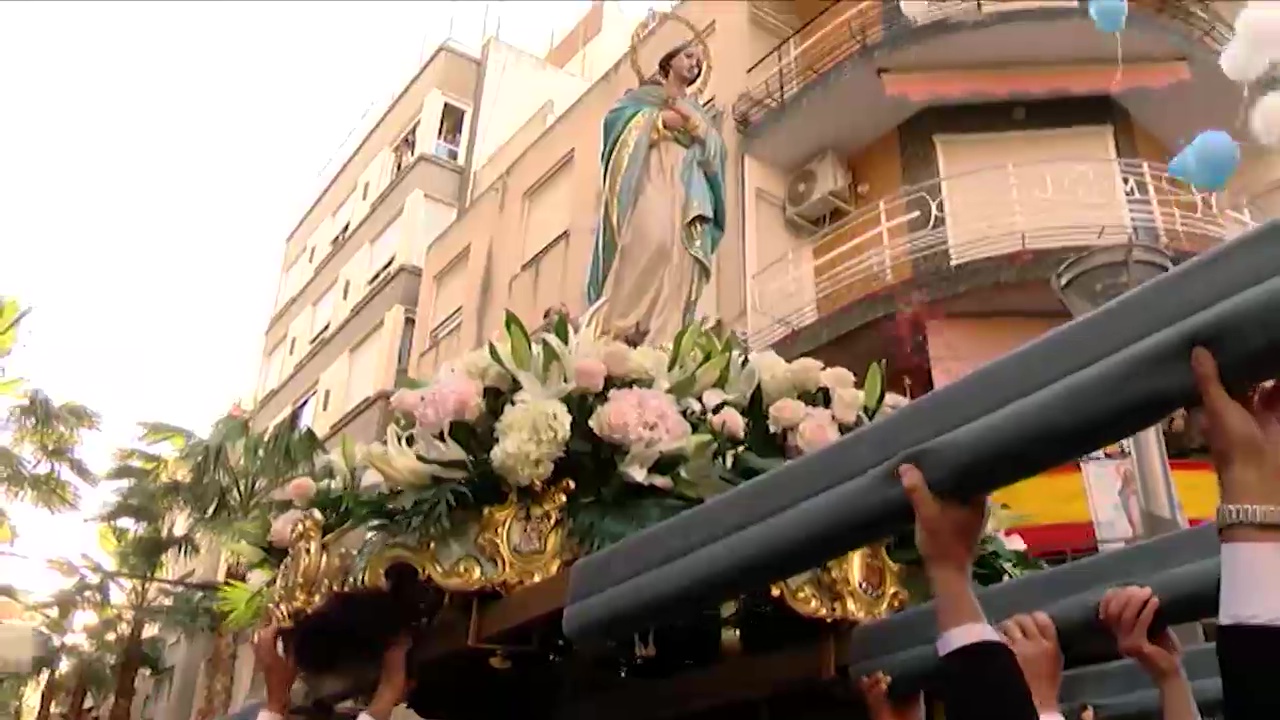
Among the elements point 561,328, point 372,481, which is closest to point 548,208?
point 561,328

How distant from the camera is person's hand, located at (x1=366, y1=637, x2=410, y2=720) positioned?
89.9 inches

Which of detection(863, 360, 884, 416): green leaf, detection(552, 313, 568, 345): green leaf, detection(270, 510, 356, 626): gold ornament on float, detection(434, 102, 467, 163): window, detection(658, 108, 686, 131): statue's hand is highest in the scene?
detection(434, 102, 467, 163): window

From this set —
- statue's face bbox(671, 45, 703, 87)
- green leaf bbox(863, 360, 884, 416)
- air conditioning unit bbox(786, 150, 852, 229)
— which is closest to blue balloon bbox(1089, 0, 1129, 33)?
statue's face bbox(671, 45, 703, 87)

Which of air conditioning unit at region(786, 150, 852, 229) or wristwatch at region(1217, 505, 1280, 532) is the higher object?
air conditioning unit at region(786, 150, 852, 229)

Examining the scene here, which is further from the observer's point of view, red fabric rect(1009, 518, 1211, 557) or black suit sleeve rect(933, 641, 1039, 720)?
red fabric rect(1009, 518, 1211, 557)

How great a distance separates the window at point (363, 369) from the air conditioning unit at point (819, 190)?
715 cm

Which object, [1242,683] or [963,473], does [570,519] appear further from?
[1242,683]

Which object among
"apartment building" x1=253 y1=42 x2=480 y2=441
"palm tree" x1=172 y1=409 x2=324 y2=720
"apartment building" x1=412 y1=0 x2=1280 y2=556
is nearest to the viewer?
"apartment building" x1=412 y1=0 x2=1280 y2=556

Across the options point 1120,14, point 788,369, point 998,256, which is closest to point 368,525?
point 788,369

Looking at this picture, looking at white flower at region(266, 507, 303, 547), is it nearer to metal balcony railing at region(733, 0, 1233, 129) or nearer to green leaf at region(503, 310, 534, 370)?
green leaf at region(503, 310, 534, 370)

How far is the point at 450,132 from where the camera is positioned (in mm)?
17672

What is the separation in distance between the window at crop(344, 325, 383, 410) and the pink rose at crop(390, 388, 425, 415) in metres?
13.7

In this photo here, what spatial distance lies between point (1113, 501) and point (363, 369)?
13.0m


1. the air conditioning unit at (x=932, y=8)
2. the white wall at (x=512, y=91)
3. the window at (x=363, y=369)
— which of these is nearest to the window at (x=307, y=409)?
the window at (x=363, y=369)
